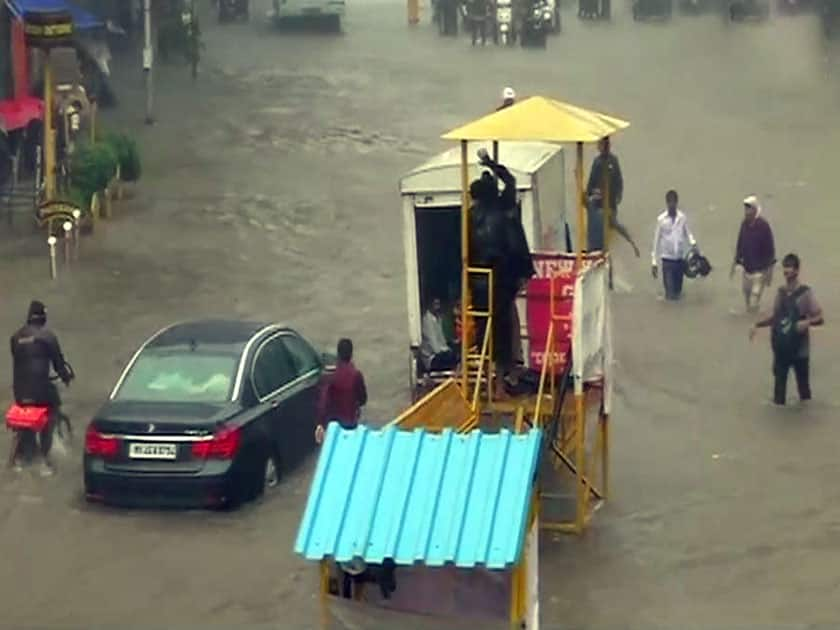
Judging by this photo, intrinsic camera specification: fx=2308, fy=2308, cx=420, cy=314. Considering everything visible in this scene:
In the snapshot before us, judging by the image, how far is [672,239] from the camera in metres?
25.4

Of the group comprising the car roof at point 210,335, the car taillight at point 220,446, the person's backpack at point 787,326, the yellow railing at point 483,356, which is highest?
the yellow railing at point 483,356

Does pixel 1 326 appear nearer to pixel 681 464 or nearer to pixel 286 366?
pixel 286 366

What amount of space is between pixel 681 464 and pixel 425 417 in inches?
183

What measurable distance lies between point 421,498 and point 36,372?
7870 millimetres

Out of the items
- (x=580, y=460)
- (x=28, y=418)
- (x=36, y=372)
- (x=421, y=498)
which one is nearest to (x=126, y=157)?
(x=36, y=372)

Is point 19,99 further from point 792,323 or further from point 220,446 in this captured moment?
point 220,446

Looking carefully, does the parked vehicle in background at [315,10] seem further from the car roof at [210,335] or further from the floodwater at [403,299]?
the car roof at [210,335]

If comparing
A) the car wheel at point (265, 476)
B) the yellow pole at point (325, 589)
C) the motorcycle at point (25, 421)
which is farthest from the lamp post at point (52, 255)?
the yellow pole at point (325, 589)

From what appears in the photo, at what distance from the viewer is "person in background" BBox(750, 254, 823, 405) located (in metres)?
20.7

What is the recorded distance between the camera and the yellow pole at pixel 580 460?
1683 centimetres

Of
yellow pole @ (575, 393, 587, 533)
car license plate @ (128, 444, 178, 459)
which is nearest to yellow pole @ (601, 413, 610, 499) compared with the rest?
yellow pole @ (575, 393, 587, 533)

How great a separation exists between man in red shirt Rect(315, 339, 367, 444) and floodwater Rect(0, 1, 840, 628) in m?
0.78

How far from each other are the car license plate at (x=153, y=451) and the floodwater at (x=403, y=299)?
1.75 feet

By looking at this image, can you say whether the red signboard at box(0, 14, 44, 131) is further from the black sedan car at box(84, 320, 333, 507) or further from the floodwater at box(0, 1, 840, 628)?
the black sedan car at box(84, 320, 333, 507)
